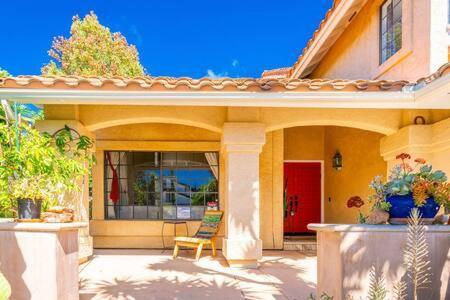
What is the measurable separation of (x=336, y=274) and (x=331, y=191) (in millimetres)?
7220

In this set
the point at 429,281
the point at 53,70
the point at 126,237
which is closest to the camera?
the point at 429,281

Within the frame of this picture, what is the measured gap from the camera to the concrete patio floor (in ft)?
17.4

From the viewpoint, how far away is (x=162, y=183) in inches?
381

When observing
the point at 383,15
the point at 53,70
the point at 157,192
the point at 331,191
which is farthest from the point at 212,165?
the point at 53,70

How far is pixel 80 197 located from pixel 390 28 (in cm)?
735

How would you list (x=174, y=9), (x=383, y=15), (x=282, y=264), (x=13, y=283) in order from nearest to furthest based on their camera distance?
(x=13, y=283) → (x=282, y=264) → (x=383, y=15) → (x=174, y=9)

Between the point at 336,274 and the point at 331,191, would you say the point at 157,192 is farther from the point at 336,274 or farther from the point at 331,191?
the point at 336,274

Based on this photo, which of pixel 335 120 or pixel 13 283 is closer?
pixel 13 283

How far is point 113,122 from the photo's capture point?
6.92 m

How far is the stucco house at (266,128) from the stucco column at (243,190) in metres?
0.02

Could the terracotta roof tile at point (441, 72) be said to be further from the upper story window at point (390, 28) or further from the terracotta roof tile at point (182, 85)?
the upper story window at point (390, 28)

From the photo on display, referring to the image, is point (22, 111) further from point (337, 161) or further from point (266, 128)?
point (337, 161)

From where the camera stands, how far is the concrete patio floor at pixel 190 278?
17.4ft

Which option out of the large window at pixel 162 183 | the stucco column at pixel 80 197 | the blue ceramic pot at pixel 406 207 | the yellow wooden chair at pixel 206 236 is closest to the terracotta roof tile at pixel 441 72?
the blue ceramic pot at pixel 406 207
